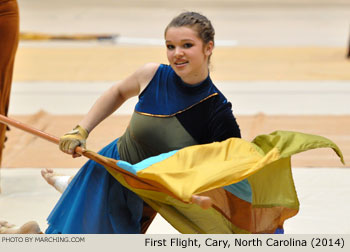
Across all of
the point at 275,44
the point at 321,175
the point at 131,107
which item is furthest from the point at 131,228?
the point at 275,44

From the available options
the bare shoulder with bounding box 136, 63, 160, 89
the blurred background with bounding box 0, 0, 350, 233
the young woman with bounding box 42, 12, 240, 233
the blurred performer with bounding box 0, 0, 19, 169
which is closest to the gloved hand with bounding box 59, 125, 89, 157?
the young woman with bounding box 42, 12, 240, 233

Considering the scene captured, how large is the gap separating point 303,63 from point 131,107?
2.40 meters

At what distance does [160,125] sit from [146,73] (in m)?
0.22

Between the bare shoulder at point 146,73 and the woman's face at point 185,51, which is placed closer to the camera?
the woman's face at point 185,51

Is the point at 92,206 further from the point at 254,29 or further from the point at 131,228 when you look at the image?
the point at 254,29

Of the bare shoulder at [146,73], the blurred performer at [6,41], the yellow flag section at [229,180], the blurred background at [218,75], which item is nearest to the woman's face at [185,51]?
the bare shoulder at [146,73]

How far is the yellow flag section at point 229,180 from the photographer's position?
2.64 metres

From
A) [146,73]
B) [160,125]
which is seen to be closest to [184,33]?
[146,73]

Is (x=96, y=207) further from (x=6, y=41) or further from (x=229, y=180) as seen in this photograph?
(x=6, y=41)

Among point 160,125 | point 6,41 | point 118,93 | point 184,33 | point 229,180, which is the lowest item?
point 229,180

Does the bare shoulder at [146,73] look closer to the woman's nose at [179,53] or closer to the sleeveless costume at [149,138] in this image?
the sleeveless costume at [149,138]

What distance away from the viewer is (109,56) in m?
8.08

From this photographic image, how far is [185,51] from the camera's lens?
276cm

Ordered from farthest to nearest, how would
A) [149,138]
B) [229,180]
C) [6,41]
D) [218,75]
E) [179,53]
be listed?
[218,75]
[6,41]
[149,138]
[179,53]
[229,180]
